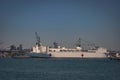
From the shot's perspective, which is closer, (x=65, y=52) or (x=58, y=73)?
(x=58, y=73)

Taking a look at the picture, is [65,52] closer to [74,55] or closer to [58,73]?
[74,55]

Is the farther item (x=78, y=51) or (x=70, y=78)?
(x=78, y=51)

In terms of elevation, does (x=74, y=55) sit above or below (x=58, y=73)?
above

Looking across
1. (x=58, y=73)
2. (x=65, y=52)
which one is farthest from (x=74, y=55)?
(x=58, y=73)

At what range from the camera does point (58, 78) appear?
42.1 meters

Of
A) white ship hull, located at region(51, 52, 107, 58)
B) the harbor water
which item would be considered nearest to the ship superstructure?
white ship hull, located at region(51, 52, 107, 58)

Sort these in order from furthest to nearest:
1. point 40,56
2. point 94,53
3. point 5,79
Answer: point 94,53 < point 40,56 < point 5,79

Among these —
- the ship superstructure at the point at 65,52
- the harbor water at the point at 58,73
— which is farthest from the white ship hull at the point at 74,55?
the harbor water at the point at 58,73

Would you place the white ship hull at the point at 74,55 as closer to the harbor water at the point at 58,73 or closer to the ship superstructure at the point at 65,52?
the ship superstructure at the point at 65,52

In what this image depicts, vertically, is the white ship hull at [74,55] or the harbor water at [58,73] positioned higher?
the white ship hull at [74,55]

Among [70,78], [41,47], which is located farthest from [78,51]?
[70,78]

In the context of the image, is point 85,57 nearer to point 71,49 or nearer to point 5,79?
point 71,49

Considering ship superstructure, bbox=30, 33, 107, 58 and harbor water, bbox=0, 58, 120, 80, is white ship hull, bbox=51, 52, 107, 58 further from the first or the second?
harbor water, bbox=0, 58, 120, 80

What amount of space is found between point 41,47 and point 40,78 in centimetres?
11886
